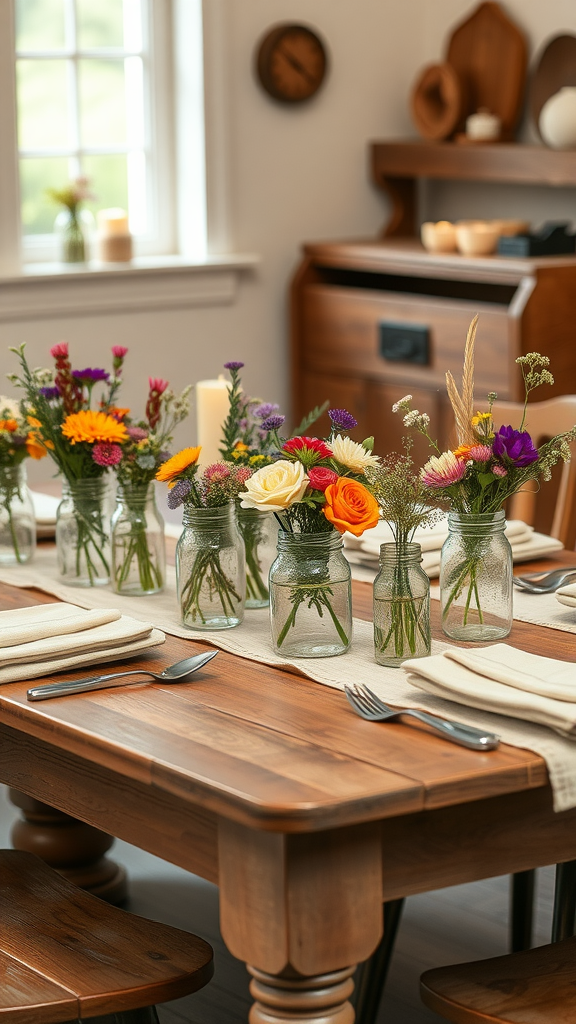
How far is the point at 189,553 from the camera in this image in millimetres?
1676

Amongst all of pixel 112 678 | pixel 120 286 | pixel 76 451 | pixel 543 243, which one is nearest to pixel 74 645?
pixel 112 678

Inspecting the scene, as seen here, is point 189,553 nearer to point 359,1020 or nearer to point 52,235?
point 359,1020

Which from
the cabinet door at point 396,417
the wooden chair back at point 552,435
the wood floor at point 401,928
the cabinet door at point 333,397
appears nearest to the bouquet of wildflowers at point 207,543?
the wood floor at point 401,928

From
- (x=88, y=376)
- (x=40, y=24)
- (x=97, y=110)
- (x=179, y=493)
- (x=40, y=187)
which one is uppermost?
(x=40, y=24)

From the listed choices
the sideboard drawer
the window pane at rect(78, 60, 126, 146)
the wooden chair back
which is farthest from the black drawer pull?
the wooden chair back

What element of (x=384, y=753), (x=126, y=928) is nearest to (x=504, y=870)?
(x=384, y=753)

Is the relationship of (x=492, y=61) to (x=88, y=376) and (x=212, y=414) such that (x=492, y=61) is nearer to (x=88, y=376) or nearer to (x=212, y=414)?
(x=212, y=414)

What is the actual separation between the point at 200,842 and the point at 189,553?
49 cm

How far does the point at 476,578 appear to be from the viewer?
1.60 meters

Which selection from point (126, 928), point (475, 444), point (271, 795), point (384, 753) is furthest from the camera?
point (475, 444)

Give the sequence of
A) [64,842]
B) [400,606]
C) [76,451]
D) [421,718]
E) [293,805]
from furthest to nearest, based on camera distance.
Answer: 1. [64,842]
2. [76,451]
3. [400,606]
4. [421,718]
5. [293,805]

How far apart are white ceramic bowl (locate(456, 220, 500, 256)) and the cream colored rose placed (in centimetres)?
239

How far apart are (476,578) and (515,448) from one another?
164 millimetres

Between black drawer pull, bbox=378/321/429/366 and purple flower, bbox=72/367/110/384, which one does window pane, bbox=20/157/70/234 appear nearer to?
black drawer pull, bbox=378/321/429/366
